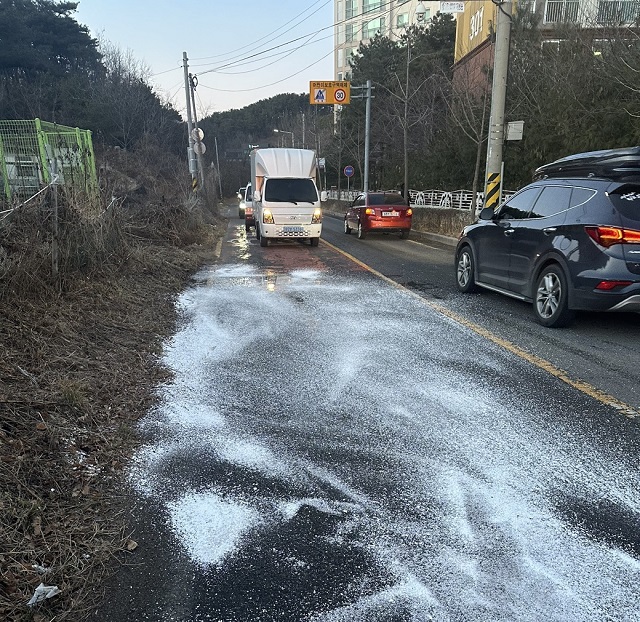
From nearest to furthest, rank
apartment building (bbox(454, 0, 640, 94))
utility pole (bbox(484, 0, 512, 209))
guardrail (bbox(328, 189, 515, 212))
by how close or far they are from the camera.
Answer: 1. utility pole (bbox(484, 0, 512, 209))
2. apartment building (bbox(454, 0, 640, 94))
3. guardrail (bbox(328, 189, 515, 212))

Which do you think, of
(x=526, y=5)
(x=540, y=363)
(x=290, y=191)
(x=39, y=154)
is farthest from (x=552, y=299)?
(x=526, y=5)

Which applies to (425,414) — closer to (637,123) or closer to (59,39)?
(637,123)

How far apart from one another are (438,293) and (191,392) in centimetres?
548

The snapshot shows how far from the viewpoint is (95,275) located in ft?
23.9

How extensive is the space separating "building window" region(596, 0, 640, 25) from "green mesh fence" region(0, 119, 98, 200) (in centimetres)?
1651

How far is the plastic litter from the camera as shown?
2.17 m

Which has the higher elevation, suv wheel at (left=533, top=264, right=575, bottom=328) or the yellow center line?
suv wheel at (left=533, top=264, right=575, bottom=328)

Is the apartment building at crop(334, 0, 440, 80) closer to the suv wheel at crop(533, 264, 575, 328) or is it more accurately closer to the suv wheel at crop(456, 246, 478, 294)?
the suv wheel at crop(456, 246, 478, 294)

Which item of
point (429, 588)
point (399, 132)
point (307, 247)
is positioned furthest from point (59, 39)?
point (429, 588)

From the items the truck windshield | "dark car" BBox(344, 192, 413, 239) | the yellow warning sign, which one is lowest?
"dark car" BBox(344, 192, 413, 239)

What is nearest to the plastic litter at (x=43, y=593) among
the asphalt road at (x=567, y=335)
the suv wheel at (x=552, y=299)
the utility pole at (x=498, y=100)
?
the asphalt road at (x=567, y=335)

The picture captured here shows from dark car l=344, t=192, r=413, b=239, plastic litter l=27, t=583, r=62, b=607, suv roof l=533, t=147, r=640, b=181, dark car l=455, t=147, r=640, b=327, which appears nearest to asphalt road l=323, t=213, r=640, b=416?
dark car l=455, t=147, r=640, b=327

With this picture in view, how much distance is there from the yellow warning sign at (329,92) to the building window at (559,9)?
9.63m

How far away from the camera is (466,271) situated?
8.87 meters
